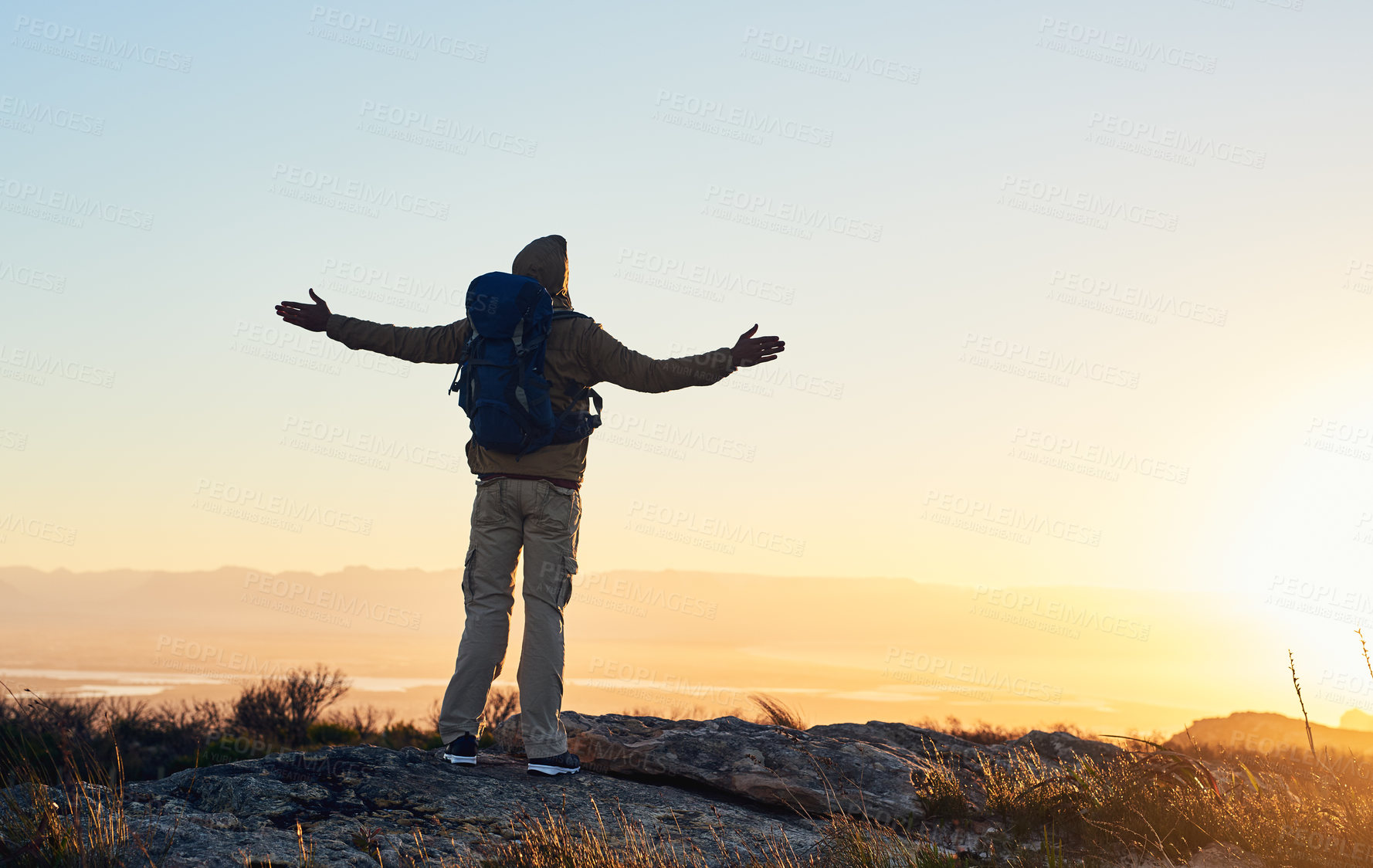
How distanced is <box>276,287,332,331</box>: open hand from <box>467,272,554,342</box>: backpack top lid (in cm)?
121

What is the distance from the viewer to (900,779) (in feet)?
21.3

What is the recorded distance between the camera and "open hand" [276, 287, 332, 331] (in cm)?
659

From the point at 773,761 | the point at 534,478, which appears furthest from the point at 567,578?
the point at 773,761

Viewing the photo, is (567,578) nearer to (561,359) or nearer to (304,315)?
(561,359)

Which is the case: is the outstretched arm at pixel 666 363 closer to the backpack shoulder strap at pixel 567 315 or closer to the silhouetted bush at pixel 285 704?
the backpack shoulder strap at pixel 567 315

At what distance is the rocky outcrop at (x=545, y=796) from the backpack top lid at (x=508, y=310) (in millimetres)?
2720

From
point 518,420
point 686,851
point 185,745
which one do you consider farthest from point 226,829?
point 185,745

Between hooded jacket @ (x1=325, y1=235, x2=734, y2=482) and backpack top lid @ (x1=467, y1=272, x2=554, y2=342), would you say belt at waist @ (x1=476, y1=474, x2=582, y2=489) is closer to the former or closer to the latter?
hooded jacket @ (x1=325, y1=235, x2=734, y2=482)

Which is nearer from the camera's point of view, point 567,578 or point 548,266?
point 567,578

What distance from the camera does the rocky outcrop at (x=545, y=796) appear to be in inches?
185

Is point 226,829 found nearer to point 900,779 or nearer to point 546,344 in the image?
point 546,344

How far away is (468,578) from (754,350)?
2344mm

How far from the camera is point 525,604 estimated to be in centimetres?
616

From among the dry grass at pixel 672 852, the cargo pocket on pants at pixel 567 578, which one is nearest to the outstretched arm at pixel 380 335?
the cargo pocket on pants at pixel 567 578
